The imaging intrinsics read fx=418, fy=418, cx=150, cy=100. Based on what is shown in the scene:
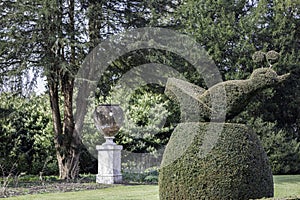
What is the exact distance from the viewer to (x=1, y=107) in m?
12.7

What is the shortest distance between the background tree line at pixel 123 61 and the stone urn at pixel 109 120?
3.11ft

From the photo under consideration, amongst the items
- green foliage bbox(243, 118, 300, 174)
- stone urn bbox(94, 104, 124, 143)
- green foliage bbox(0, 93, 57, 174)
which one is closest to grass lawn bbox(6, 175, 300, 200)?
stone urn bbox(94, 104, 124, 143)

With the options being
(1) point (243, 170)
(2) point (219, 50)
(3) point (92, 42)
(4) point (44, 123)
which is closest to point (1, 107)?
(4) point (44, 123)

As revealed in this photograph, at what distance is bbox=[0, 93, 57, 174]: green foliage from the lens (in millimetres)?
13805

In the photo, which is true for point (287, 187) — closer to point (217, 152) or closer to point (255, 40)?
point (217, 152)

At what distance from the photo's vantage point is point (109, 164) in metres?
10.9

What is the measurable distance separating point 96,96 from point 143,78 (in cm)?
181

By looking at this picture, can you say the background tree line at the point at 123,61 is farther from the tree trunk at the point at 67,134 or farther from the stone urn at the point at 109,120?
the stone urn at the point at 109,120

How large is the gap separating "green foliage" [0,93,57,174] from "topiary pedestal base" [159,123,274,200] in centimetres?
862

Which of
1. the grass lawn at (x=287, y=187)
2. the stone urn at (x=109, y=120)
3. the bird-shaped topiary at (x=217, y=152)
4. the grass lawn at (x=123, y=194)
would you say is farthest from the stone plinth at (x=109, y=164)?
the bird-shaped topiary at (x=217, y=152)

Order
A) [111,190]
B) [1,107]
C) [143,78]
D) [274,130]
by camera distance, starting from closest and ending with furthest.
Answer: [111,190] < [1,107] < [143,78] < [274,130]

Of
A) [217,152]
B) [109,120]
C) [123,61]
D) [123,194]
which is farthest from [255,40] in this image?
[217,152]

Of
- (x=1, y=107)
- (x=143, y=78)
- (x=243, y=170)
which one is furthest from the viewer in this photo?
(x=143, y=78)

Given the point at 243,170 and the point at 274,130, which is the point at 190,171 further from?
the point at 274,130
